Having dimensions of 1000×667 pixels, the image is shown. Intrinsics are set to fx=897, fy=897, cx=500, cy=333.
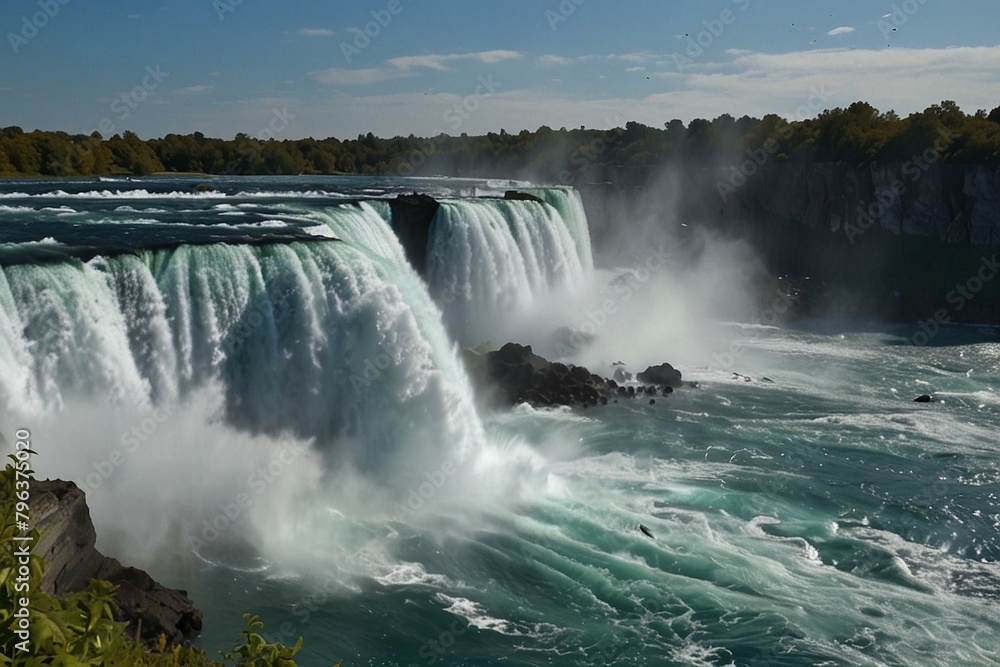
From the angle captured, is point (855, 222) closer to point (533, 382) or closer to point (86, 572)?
point (533, 382)

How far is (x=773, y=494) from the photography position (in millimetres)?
18344

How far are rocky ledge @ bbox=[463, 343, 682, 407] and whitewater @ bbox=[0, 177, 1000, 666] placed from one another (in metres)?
0.79

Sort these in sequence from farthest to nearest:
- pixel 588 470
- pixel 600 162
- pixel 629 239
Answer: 1. pixel 600 162
2. pixel 629 239
3. pixel 588 470

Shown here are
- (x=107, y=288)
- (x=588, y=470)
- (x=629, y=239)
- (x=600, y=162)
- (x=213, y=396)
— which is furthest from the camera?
(x=600, y=162)

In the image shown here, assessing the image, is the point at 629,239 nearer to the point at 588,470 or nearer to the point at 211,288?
the point at 588,470

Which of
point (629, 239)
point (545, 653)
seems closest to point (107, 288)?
point (545, 653)

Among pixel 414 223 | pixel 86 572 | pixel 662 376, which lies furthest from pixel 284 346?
pixel 662 376

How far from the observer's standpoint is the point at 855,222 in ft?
155

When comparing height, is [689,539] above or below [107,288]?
below

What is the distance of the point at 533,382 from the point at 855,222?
29.8m

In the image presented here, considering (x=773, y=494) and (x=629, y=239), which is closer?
(x=773, y=494)

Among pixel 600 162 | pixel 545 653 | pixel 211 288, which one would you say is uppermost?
pixel 600 162

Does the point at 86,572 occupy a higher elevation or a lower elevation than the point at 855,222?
lower

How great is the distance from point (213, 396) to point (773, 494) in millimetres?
11188
